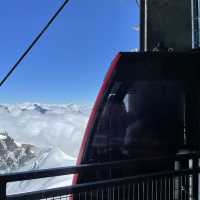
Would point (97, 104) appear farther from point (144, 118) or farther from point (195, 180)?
point (195, 180)

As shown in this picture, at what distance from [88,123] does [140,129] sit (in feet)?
1.76

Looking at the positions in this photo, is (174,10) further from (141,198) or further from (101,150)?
(141,198)

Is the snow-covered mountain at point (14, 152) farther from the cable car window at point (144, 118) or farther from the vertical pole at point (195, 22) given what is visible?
the cable car window at point (144, 118)

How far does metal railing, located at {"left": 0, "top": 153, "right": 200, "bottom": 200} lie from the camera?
1.83 meters

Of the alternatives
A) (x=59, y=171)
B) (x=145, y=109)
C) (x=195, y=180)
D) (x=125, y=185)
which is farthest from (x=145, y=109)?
(x=59, y=171)

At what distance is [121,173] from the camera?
2.53 m

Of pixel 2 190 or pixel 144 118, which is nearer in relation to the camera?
pixel 2 190

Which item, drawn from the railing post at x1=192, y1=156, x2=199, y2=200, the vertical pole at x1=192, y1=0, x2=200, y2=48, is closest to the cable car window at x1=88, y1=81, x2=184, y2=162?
the railing post at x1=192, y1=156, x2=199, y2=200

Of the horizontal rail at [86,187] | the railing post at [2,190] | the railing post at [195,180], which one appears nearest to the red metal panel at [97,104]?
the horizontal rail at [86,187]

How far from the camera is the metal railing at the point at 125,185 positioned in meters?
1.83

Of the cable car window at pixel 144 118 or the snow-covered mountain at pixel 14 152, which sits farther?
the snow-covered mountain at pixel 14 152

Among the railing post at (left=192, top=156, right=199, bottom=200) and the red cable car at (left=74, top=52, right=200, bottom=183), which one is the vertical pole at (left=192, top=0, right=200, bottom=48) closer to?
the red cable car at (left=74, top=52, right=200, bottom=183)

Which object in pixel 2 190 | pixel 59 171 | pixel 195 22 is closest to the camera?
pixel 2 190

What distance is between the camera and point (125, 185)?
7.18 feet
